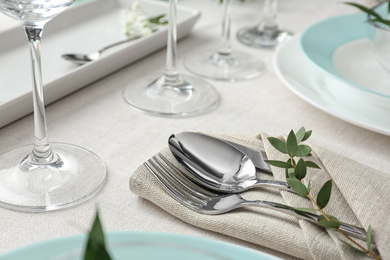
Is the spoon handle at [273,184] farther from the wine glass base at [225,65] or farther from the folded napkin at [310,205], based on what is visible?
the wine glass base at [225,65]

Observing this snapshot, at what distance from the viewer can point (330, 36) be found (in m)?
0.90

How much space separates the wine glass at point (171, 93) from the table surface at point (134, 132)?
1 centimetres

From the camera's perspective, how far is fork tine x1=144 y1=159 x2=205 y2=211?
516mm

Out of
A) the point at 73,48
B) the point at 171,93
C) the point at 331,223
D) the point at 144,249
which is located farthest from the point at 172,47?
the point at 144,249

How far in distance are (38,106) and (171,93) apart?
0.91 ft

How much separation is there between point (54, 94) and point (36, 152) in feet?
0.56

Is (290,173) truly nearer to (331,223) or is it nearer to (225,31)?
(331,223)

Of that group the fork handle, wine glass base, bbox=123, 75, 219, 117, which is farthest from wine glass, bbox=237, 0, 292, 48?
the fork handle

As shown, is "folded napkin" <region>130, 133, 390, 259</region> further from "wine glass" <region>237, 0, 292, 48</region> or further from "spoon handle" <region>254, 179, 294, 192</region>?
"wine glass" <region>237, 0, 292, 48</region>

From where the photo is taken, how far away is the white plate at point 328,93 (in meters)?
0.68

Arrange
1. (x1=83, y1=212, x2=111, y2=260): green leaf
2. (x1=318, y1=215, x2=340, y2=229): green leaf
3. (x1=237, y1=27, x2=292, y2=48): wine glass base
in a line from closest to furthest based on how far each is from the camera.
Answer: (x1=83, y1=212, x2=111, y2=260): green leaf
(x1=318, y1=215, x2=340, y2=229): green leaf
(x1=237, y1=27, x2=292, y2=48): wine glass base

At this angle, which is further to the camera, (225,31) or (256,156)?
(225,31)

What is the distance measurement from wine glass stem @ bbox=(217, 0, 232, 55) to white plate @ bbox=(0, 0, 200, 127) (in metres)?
0.08

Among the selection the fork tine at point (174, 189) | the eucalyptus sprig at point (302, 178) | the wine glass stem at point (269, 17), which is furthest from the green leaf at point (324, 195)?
the wine glass stem at point (269, 17)
